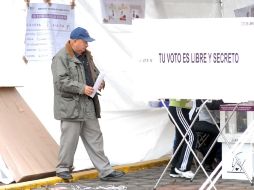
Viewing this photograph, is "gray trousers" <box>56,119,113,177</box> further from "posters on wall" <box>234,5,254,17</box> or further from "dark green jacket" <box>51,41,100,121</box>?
"posters on wall" <box>234,5,254,17</box>

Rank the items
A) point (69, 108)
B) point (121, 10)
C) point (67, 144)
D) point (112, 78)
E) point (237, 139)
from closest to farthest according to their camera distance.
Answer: point (69, 108)
point (67, 144)
point (237, 139)
point (112, 78)
point (121, 10)

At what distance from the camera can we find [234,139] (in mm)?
8719

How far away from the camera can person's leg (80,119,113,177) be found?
861 centimetres

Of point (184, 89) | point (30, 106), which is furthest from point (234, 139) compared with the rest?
point (30, 106)

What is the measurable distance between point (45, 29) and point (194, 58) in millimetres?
2693

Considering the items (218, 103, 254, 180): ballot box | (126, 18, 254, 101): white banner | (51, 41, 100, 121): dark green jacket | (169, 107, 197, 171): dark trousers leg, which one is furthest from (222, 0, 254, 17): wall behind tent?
(126, 18, 254, 101): white banner

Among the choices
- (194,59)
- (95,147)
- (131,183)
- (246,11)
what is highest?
(246,11)

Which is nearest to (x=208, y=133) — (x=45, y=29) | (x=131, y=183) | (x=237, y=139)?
(x=237, y=139)

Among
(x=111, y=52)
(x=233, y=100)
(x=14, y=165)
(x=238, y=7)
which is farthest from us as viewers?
(x=238, y=7)

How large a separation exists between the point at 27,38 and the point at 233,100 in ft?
10.8

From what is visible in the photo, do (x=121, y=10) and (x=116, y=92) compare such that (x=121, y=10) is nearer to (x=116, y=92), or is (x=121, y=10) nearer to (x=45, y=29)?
(x=116, y=92)

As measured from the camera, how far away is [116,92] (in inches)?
384

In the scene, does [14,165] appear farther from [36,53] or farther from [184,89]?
[184,89]

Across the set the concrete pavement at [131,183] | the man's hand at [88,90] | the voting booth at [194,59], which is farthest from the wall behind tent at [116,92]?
the voting booth at [194,59]
